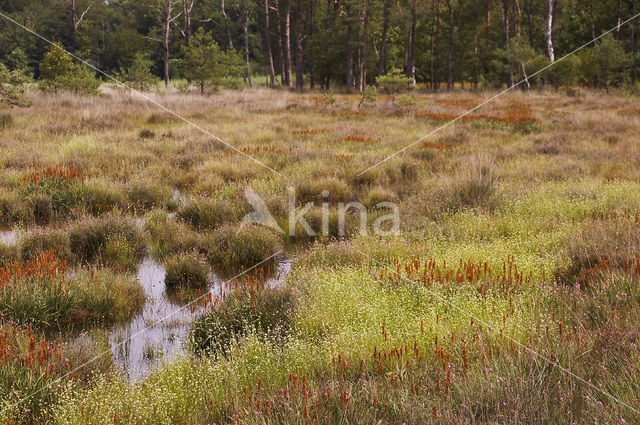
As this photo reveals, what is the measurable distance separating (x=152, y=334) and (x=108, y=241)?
7.68 feet

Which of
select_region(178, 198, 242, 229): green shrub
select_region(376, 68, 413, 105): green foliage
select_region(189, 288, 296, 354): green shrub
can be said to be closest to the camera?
select_region(189, 288, 296, 354): green shrub

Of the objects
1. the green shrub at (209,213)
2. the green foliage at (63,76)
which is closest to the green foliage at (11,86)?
the green foliage at (63,76)

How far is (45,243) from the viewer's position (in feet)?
19.0

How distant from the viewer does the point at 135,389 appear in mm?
3074

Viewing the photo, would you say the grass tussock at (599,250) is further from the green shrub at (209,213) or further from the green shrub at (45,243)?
the green shrub at (45,243)

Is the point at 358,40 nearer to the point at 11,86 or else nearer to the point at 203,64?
the point at 203,64

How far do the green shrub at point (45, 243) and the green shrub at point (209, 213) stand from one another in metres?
1.71

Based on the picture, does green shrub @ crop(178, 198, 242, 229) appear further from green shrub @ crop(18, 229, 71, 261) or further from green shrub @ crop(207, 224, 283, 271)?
green shrub @ crop(18, 229, 71, 261)

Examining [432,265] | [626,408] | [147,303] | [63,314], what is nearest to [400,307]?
[432,265]

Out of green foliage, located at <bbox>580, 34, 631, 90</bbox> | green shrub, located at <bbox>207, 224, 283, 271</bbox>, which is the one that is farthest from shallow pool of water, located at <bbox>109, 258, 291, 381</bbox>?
green foliage, located at <bbox>580, 34, 631, 90</bbox>

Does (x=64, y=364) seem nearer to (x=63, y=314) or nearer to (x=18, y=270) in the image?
(x=63, y=314)

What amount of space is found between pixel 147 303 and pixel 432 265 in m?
2.83

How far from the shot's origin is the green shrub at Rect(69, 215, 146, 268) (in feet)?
18.7

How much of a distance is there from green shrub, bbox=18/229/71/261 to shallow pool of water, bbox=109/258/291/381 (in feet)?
3.76
